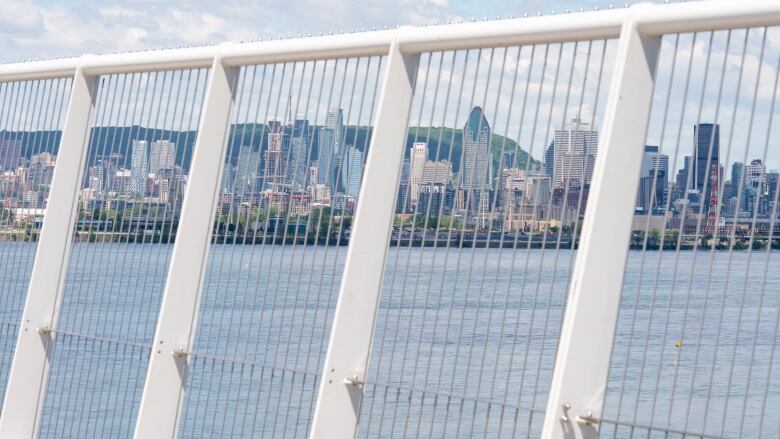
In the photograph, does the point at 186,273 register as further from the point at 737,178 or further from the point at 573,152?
the point at 737,178

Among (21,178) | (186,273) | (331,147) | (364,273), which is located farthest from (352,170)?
(21,178)

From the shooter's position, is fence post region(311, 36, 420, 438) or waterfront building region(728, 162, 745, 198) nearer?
waterfront building region(728, 162, 745, 198)

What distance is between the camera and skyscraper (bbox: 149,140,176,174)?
619cm

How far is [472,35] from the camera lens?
14.8ft

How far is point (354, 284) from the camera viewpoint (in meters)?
4.73

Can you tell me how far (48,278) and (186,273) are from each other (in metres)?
1.40

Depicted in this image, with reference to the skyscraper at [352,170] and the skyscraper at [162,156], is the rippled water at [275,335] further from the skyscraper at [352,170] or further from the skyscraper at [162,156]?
the skyscraper at [162,156]

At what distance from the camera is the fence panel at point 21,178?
708cm

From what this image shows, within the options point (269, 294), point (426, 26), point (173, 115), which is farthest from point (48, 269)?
point (426, 26)

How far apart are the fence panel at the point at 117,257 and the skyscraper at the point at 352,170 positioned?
1.19 meters

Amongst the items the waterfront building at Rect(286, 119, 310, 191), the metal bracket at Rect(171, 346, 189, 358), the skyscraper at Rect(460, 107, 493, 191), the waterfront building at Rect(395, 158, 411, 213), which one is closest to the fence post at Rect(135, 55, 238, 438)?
the metal bracket at Rect(171, 346, 189, 358)

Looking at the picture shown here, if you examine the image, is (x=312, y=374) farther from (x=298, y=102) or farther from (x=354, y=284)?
(x=298, y=102)

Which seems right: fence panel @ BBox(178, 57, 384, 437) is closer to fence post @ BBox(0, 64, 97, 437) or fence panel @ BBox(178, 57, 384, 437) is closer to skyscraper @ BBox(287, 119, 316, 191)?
skyscraper @ BBox(287, 119, 316, 191)

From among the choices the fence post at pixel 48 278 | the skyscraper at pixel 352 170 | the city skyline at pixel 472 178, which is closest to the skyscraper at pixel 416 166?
the city skyline at pixel 472 178
